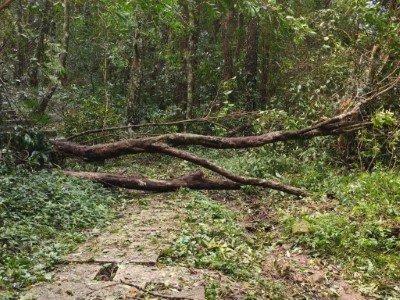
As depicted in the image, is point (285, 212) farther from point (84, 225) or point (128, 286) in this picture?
point (128, 286)

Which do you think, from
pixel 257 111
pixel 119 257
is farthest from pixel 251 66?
pixel 119 257

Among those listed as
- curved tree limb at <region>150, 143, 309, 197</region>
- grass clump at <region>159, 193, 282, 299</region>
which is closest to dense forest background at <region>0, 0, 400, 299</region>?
curved tree limb at <region>150, 143, 309, 197</region>

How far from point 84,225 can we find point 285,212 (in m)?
3.20

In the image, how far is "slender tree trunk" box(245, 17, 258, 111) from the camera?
1577 centimetres

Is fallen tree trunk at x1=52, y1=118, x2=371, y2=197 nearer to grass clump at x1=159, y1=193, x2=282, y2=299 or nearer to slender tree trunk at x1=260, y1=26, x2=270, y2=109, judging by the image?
grass clump at x1=159, y1=193, x2=282, y2=299

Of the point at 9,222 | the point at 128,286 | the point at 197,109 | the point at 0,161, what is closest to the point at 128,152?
the point at 0,161

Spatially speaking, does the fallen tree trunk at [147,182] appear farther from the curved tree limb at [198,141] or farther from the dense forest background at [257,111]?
the curved tree limb at [198,141]

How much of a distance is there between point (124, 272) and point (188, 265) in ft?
2.28

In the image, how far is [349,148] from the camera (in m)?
9.84

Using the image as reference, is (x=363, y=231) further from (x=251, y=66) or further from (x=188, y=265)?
(x=251, y=66)

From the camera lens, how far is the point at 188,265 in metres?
4.73

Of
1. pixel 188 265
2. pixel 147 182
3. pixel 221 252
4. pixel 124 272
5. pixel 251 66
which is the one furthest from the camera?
pixel 251 66

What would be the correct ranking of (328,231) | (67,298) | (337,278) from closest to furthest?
(67,298)
(337,278)
(328,231)

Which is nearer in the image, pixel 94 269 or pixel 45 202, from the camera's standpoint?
pixel 94 269
